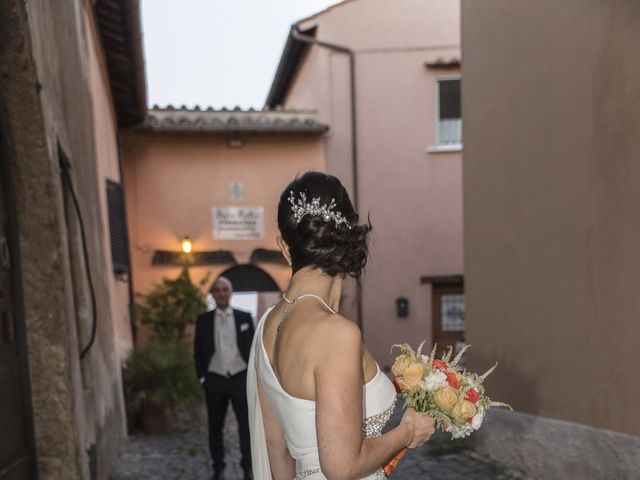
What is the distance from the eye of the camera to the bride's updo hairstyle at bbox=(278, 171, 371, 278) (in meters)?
1.52

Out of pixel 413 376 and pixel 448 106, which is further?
pixel 448 106

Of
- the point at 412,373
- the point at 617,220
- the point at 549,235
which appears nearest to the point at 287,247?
the point at 412,373

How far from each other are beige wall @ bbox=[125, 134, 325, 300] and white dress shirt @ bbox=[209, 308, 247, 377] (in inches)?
229

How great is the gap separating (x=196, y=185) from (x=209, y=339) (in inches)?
247

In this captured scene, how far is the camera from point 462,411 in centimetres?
168

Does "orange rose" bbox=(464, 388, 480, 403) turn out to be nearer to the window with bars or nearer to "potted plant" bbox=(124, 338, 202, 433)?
"potted plant" bbox=(124, 338, 202, 433)

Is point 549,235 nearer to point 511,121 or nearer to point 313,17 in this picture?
point 511,121

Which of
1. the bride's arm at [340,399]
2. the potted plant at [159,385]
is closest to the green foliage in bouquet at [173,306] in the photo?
the potted plant at [159,385]

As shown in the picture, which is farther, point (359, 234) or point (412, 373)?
point (412, 373)

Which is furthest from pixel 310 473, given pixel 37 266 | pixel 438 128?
pixel 438 128

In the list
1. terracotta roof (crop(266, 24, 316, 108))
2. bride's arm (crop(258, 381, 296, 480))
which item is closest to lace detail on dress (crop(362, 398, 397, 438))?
bride's arm (crop(258, 381, 296, 480))

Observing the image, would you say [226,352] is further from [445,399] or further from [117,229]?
[117,229]

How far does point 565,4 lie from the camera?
170 inches

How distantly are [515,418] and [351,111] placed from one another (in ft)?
25.2
